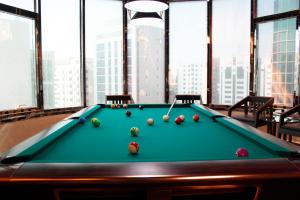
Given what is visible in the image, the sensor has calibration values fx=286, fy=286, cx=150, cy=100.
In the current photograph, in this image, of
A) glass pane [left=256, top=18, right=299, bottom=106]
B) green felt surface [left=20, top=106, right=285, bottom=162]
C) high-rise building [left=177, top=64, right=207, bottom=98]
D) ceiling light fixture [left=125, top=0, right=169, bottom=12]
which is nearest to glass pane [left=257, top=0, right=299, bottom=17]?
glass pane [left=256, top=18, right=299, bottom=106]

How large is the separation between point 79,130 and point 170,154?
0.94 m

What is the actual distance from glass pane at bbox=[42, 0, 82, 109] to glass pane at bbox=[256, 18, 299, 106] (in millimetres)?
3281

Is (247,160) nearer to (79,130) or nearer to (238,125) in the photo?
(238,125)

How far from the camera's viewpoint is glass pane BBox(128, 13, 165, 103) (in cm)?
569

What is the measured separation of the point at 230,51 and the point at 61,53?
309cm

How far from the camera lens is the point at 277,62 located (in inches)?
188

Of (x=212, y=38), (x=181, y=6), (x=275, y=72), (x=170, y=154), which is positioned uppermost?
(x=181, y=6)

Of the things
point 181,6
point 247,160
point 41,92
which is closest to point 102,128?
point 247,160

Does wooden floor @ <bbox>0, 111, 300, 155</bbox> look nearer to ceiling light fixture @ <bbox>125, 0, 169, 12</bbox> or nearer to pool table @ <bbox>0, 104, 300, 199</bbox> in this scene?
ceiling light fixture @ <bbox>125, 0, 169, 12</bbox>

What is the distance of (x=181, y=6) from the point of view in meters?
5.63

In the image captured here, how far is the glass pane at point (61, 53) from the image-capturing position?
4.80 meters

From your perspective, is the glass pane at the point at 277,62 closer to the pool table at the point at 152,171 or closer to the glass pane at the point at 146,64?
the glass pane at the point at 146,64

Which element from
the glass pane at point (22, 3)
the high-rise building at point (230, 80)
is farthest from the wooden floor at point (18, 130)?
the glass pane at point (22, 3)

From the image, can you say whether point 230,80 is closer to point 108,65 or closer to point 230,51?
point 230,51
